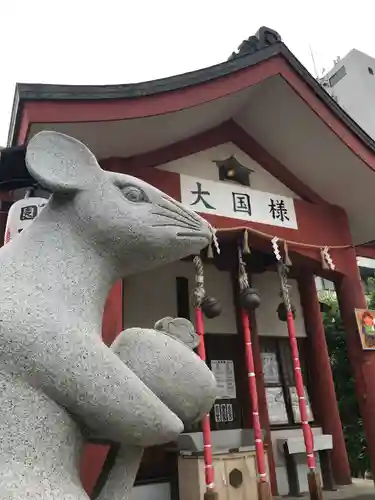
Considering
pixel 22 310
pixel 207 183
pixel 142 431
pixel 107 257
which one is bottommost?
pixel 142 431

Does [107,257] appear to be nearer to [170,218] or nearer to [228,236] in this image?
[170,218]

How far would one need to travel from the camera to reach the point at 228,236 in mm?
4719

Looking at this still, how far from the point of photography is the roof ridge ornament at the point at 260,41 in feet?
15.6

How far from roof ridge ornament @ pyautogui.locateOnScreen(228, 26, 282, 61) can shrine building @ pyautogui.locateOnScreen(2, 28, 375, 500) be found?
0.09ft

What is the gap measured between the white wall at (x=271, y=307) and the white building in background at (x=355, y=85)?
63.2 feet

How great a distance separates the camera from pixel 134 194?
67.6 inches

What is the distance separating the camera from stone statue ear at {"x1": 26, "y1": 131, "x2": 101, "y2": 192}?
1603mm

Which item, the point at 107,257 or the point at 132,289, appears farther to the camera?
the point at 132,289

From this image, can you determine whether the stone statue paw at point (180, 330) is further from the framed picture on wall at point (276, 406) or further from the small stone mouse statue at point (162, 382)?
the framed picture on wall at point (276, 406)

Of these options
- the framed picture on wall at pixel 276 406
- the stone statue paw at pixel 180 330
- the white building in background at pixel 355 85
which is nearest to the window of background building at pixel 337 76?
the white building in background at pixel 355 85

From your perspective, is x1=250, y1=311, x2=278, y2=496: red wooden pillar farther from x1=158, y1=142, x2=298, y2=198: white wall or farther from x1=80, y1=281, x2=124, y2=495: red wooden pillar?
x1=80, y1=281, x2=124, y2=495: red wooden pillar

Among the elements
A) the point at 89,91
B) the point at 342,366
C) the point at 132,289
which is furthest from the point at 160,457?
the point at 342,366

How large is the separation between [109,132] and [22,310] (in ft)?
9.62

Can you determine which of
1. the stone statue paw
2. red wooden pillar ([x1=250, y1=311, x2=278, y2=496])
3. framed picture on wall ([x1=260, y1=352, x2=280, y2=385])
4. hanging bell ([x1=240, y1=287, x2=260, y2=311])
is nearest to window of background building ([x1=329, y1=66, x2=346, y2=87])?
framed picture on wall ([x1=260, y1=352, x2=280, y2=385])
